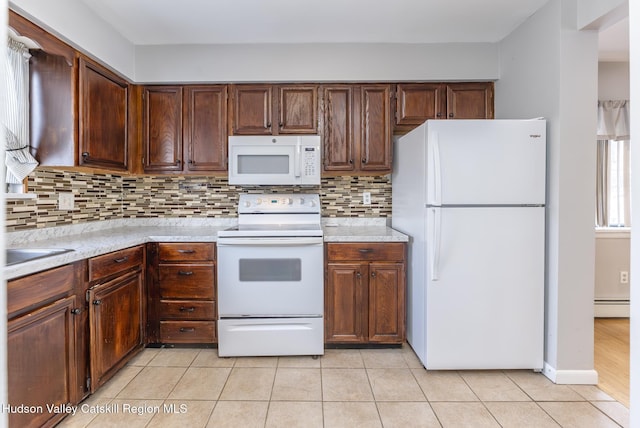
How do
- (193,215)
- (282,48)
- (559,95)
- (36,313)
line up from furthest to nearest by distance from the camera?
(193,215) → (282,48) → (559,95) → (36,313)

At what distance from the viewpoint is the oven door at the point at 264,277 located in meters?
2.48

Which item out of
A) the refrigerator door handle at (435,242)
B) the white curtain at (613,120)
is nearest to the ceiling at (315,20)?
the white curtain at (613,120)

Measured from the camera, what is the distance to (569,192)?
83.0 inches

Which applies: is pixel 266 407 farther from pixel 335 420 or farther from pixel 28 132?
pixel 28 132

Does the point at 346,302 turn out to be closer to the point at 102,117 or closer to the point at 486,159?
the point at 486,159

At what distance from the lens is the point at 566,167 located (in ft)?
6.91

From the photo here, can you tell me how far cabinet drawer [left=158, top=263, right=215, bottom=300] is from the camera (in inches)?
100

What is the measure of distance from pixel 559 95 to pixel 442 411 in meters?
1.89

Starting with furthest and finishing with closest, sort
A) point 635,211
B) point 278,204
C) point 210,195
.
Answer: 1. point 210,195
2. point 278,204
3. point 635,211

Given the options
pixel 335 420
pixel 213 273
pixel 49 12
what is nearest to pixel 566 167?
pixel 335 420

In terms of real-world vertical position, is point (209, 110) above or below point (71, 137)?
above

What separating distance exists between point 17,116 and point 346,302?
228 cm

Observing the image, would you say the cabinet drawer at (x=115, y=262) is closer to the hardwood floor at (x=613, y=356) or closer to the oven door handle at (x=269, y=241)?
the oven door handle at (x=269, y=241)

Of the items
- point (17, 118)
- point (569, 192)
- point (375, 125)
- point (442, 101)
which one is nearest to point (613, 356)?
point (569, 192)
